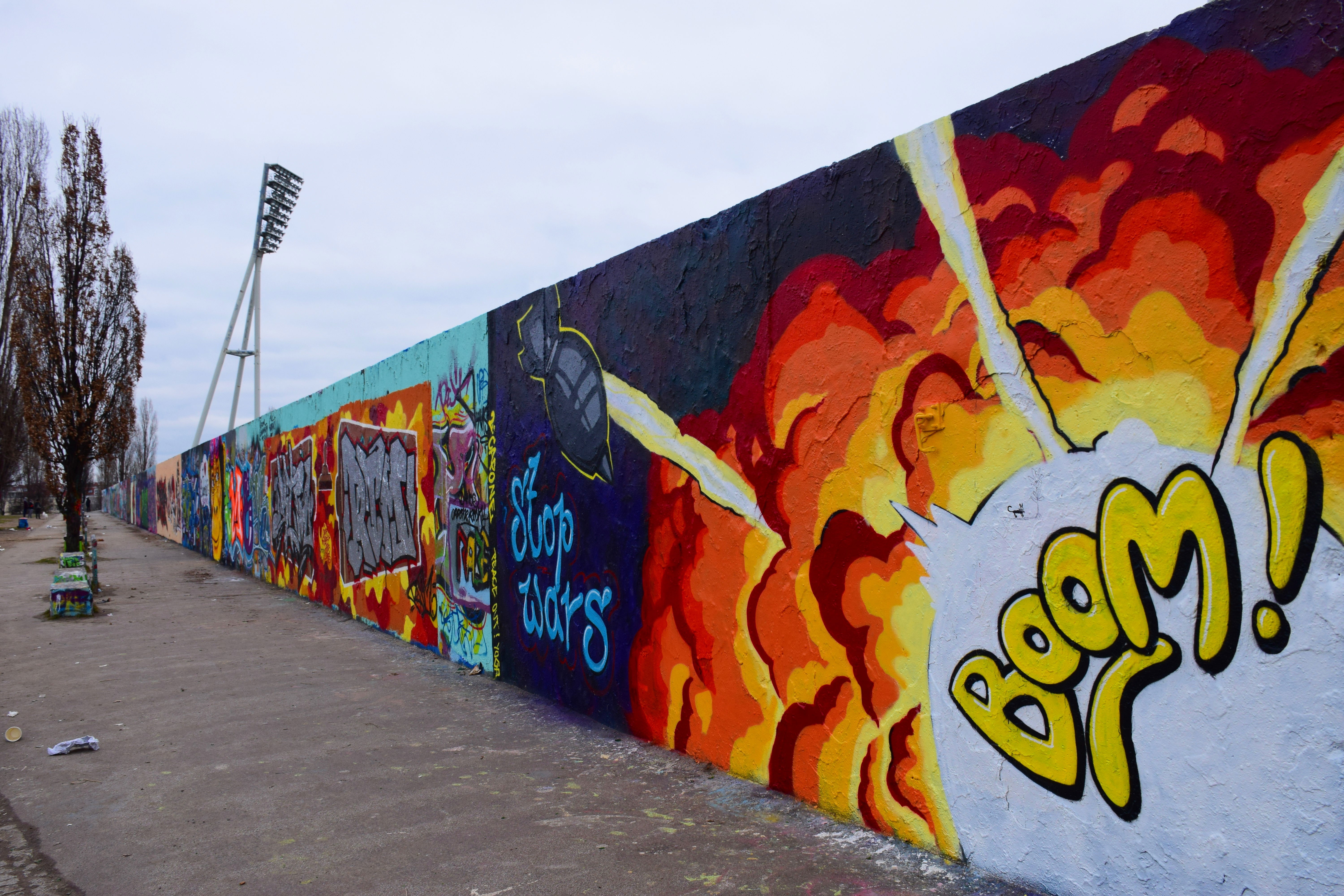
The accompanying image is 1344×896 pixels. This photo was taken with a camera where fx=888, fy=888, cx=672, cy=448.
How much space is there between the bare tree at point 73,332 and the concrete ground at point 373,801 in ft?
41.7

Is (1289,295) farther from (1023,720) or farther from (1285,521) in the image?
(1023,720)

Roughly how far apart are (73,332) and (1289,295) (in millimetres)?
20625

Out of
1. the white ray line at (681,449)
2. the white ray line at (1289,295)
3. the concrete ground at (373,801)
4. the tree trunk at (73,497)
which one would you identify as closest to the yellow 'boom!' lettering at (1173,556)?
the white ray line at (1289,295)

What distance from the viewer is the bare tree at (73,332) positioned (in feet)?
57.7

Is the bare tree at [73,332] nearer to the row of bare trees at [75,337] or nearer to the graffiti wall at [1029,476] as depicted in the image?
the row of bare trees at [75,337]

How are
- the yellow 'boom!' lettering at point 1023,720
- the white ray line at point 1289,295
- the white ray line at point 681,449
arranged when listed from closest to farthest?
the white ray line at point 1289,295
the yellow 'boom!' lettering at point 1023,720
the white ray line at point 681,449

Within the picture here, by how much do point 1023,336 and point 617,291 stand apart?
9.08 feet

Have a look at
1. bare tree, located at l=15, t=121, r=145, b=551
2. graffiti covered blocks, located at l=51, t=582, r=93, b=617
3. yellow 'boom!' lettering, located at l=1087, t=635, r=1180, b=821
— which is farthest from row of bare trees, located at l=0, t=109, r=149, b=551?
yellow 'boom!' lettering, located at l=1087, t=635, r=1180, b=821

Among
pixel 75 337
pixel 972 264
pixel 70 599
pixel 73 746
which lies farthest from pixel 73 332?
pixel 972 264

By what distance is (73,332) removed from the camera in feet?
58.2

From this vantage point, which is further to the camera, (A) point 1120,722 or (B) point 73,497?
(B) point 73,497

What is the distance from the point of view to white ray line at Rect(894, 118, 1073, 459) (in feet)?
9.82

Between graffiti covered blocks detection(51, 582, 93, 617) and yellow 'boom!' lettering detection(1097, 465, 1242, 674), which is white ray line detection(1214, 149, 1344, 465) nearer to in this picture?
yellow 'boom!' lettering detection(1097, 465, 1242, 674)

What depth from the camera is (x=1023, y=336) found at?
3.04 metres
